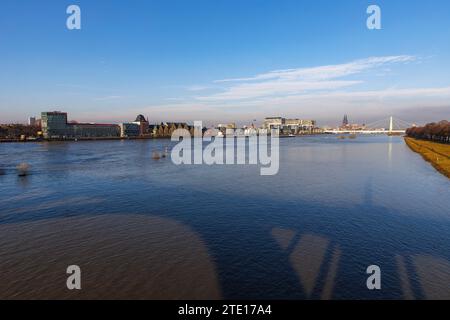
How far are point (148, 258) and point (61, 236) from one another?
18.5 ft

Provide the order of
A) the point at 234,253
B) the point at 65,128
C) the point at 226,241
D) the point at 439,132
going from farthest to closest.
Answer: the point at 65,128 < the point at 439,132 < the point at 226,241 < the point at 234,253

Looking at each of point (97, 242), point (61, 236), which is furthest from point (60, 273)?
point (61, 236)

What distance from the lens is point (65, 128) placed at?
166 m

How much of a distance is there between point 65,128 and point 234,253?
588 ft

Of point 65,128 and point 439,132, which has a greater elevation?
point 65,128

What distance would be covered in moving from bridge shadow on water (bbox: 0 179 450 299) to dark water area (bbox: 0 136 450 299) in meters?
0.05

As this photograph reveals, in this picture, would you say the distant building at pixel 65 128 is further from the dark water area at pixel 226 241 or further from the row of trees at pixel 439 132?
the row of trees at pixel 439 132

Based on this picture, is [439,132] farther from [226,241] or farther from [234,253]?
[234,253]

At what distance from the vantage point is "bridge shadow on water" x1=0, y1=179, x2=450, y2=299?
9906mm

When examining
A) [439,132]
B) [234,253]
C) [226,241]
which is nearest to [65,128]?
[439,132]

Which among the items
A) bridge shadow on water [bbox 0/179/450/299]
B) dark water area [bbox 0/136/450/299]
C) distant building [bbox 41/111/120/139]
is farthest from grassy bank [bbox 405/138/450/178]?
distant building [bbox 41/111/120/139]

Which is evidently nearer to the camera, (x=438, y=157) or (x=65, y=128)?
(x=438, y=157)

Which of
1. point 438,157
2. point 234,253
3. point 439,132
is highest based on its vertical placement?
point 439,132
